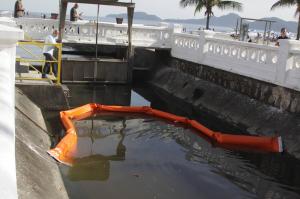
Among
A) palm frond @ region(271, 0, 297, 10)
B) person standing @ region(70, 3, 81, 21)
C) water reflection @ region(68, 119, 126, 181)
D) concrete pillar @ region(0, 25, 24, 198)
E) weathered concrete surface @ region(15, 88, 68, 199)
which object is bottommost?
water reflection @ region(68, 119, 126, 181)

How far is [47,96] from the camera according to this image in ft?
39.3

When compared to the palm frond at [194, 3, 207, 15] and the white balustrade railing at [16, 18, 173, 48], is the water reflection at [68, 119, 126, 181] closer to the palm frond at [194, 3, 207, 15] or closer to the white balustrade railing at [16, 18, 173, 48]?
the white balustrade railing at [16, 18, 173, 48]

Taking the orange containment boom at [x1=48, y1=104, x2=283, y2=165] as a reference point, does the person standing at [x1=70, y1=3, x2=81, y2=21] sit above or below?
above

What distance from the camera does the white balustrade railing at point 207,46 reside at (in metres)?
10.9

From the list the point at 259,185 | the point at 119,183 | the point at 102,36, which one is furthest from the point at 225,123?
the point at 102,36

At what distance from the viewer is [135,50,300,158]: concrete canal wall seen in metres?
10.5

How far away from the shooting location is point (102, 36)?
61.1ft

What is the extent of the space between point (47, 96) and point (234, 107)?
220 inches

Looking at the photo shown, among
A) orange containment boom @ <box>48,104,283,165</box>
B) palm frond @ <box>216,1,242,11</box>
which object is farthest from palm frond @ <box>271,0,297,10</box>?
orange containment boom @ <box>48,104,283,165</box>

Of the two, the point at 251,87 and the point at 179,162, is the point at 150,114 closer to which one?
the point at 251,87

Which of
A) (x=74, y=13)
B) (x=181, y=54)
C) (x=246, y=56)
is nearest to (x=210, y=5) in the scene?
(x=181, y=54)

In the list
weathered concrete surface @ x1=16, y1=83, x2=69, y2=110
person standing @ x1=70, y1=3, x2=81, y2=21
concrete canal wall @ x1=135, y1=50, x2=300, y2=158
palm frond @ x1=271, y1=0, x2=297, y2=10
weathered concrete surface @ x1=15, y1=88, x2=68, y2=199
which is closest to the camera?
weathered concrete surface @ x1=15, y1=88, x2=68, y2=199

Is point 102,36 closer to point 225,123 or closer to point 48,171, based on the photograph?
point 225,123

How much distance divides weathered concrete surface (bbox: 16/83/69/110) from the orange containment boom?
1.69 feet
